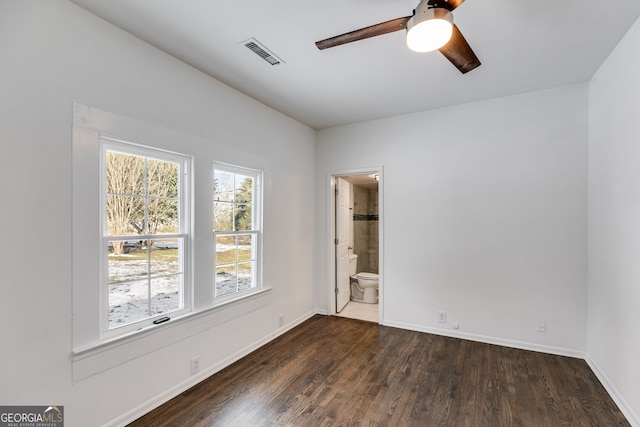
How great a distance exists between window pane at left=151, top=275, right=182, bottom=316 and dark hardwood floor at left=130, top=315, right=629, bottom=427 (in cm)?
72

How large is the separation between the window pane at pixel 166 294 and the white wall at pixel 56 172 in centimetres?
31

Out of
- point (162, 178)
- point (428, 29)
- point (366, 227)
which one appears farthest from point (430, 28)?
point (366, 227)

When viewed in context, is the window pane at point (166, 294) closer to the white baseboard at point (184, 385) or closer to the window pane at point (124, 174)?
the white baseboard at point (184, 385)

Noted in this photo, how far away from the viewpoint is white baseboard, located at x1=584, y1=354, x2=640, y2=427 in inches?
79.9

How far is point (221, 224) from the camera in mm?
2967

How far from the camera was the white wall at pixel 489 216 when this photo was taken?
305 cm

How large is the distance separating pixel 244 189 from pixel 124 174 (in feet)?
4.20

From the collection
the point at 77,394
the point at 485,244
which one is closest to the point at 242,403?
the point at 77,394

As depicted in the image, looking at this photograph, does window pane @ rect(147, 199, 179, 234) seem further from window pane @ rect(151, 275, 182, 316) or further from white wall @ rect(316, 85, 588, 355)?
white wall @ rect(316, 85, 588, 355)

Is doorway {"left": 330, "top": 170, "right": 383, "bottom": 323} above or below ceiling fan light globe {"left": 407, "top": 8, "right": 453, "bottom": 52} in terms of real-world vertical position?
below

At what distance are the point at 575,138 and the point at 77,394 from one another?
4.82 m

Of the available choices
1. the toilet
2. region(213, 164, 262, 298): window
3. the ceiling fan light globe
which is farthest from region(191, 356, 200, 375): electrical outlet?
the toilet

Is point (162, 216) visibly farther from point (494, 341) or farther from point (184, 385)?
point (494, 341)

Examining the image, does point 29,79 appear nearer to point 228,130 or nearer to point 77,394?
point 228,130
